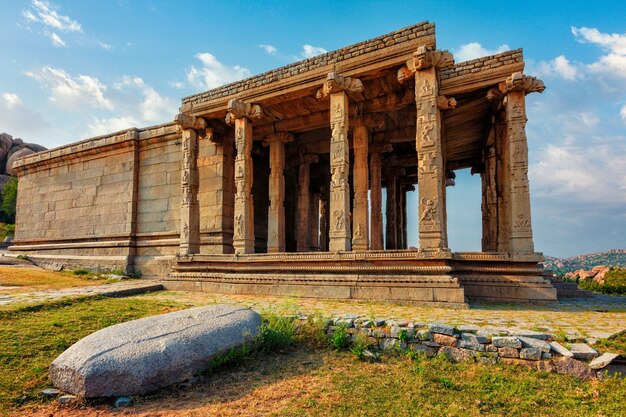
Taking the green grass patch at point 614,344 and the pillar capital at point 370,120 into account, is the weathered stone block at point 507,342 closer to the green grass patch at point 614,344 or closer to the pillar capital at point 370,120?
the green grass patch at point 614,344

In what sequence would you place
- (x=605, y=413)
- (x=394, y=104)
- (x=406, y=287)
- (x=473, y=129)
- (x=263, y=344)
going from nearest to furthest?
(x=605, y=413) → (x=263, y=344) → (x=406, y=287) → (x=394, y=104) → (x=473, y=129)

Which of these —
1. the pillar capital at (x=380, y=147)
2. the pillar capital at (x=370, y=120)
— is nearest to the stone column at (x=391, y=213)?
the pillar capital at (x=380, y=147)

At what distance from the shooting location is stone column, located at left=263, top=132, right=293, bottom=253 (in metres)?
13.3

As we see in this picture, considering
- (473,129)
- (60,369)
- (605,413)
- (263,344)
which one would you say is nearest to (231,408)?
(263,344)

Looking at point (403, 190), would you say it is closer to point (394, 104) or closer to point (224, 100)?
point (394, 104)

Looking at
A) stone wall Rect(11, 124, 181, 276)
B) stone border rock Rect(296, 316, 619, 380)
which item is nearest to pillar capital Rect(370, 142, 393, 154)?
stone wall Rect(11, 124, 181, 276)

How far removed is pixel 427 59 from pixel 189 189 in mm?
8720

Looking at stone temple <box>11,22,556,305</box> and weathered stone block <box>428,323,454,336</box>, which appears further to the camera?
stone temple <box>11,22,556,305</box>

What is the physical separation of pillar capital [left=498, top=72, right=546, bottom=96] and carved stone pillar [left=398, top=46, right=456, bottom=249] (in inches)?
66.6

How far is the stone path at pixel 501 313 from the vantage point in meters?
5.85

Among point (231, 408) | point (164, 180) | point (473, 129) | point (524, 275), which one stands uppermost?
point (473, 129)

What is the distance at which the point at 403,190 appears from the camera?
68.9 ft

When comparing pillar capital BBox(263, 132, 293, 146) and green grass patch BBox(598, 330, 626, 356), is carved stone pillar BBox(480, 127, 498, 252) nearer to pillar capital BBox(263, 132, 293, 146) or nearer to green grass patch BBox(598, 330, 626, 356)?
pillar capital BBox(263, 132, 293, 146)

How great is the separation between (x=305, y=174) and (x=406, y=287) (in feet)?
28.7
